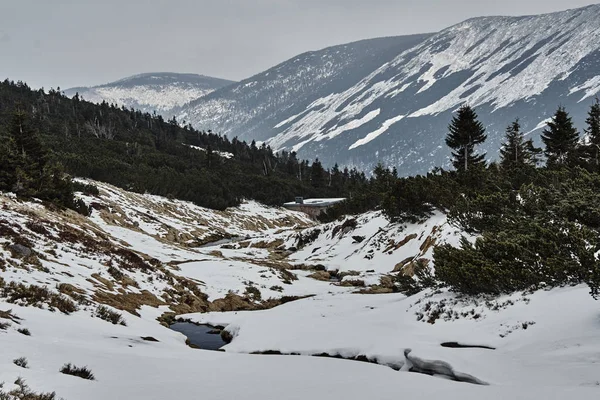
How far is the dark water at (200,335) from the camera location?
13.6m

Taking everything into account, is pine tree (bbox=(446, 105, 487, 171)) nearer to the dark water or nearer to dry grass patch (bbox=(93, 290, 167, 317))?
dry grass patch (bbox=(93, 290, 167, 317))

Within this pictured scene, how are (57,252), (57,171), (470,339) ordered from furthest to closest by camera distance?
(57,171) → (57,252) → (470,339)

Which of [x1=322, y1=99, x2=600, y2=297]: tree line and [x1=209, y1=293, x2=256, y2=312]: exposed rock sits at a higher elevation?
[x1=322, y1=99, x2=600, y2=297]: tree line

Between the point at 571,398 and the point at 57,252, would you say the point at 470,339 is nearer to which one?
the point at 571,398

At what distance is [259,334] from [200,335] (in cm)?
237

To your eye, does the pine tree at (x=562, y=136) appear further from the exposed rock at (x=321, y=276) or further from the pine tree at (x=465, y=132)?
the exposed rock at (x=321, y=276)

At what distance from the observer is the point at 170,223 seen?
62.1m

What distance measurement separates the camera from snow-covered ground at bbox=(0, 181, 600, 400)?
6812mm

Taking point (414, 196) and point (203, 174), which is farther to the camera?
point (203, 174)

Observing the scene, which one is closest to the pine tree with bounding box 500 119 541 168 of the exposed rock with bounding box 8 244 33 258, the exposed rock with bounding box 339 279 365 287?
the exposed rock with bounding box 339 279 365 287

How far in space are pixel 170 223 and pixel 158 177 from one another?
41.1 meters

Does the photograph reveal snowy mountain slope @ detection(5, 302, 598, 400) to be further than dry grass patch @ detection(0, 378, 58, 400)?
Yes

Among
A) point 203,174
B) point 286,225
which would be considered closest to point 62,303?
point 286,225

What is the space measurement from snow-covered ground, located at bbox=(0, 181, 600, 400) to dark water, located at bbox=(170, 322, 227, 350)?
709 mm
